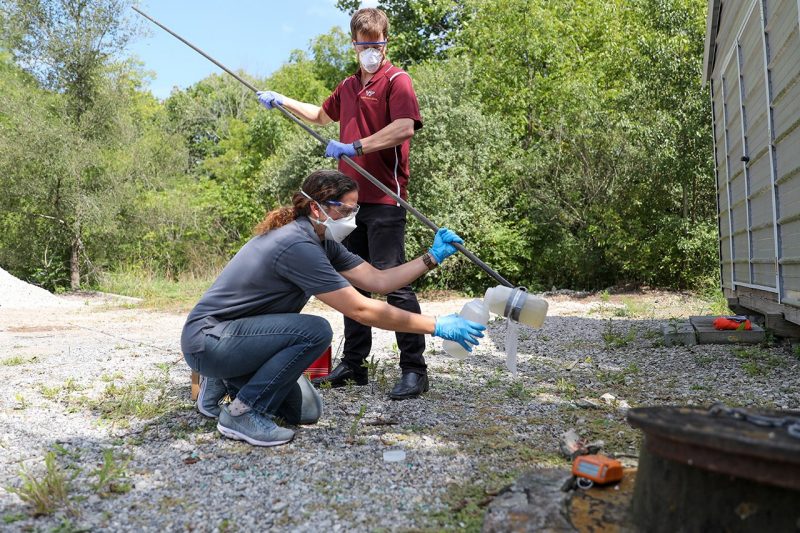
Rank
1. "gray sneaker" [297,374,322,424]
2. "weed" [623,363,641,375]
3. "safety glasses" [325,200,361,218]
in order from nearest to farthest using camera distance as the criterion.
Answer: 1. "safety glasses" [325,200,361,218]
2. "gray sneaker" [297,374,322,424]
3. "weed" [623,363,641,375]

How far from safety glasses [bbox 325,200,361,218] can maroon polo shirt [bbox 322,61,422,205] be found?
58 cm

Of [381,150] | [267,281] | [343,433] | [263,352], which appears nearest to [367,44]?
[381,150]

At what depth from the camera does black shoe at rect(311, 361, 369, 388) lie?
4.25 metres

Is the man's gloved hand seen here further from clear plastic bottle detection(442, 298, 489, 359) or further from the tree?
the tree

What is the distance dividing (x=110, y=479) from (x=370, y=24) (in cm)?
265

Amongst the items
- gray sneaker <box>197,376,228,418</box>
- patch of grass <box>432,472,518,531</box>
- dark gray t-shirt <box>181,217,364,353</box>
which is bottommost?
patch of grass <box>432,472,518,531</box>

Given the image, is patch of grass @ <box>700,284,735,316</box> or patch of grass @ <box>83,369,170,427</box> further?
patch of grass @ <box>700,284,735,316</box>

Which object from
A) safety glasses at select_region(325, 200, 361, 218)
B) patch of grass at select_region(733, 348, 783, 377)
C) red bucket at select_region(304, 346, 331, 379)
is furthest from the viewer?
patch of grass at select_region(733, 348, 783, 377)

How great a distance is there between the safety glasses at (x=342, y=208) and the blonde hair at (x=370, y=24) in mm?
1159

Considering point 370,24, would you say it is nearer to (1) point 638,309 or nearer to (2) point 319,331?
(2) point 319,331

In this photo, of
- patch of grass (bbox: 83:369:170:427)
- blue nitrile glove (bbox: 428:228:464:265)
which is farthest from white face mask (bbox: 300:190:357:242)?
patch of grass (bbox: 83:369:170:427)

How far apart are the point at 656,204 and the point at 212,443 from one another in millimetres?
10432

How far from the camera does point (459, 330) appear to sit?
3150mm

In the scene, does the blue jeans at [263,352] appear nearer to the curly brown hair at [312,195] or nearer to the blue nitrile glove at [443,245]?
the curly brown hair at [312,195]
